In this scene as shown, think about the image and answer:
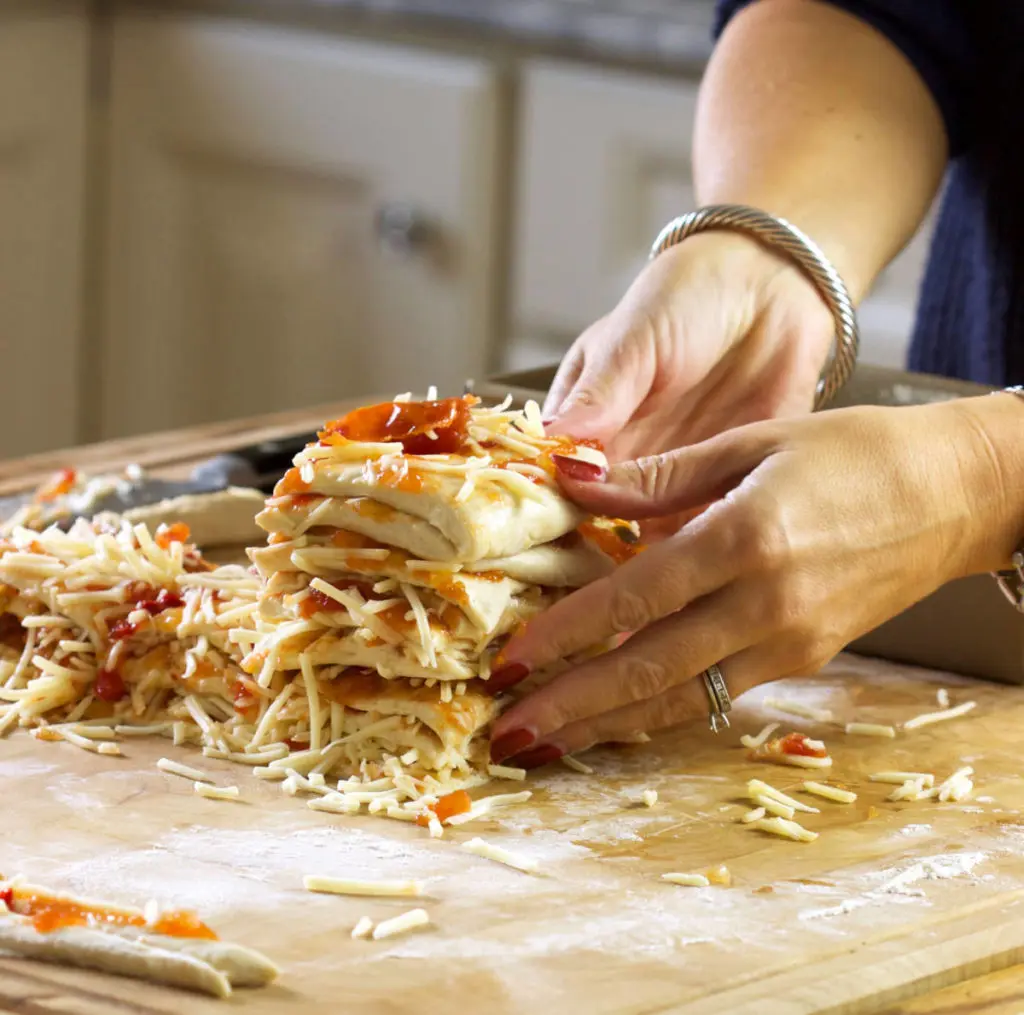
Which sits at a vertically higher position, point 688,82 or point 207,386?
point 688,82

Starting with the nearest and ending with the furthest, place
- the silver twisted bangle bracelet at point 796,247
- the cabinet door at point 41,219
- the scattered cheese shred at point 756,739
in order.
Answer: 1. the scattered cheese shred at point 756,739
2. the silver twisted bangle bracelet at point 796,247
3. the cabinet door at point 41,219

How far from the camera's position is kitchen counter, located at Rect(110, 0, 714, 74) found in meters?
4.20

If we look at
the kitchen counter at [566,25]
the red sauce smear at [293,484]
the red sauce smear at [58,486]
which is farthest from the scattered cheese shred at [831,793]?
the kitchen counter at [566,25]

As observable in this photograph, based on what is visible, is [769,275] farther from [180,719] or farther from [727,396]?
[180,719]

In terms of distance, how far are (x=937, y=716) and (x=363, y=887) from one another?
78 cm

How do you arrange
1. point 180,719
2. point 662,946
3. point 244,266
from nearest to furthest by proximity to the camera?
point 662,946, point 180,719, point 244,266

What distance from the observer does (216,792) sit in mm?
1712

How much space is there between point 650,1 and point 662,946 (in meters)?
3.30

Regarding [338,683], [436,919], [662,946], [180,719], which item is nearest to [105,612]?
[180,719]

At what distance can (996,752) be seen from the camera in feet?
6.27

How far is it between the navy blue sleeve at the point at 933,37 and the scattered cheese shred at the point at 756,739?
3.80 ft

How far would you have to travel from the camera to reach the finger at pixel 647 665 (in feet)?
5.72

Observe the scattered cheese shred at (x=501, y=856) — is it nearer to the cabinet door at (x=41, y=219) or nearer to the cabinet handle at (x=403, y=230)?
the cabinet handle at (x=403, y=230)

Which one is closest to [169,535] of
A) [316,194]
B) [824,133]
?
[824,133]
